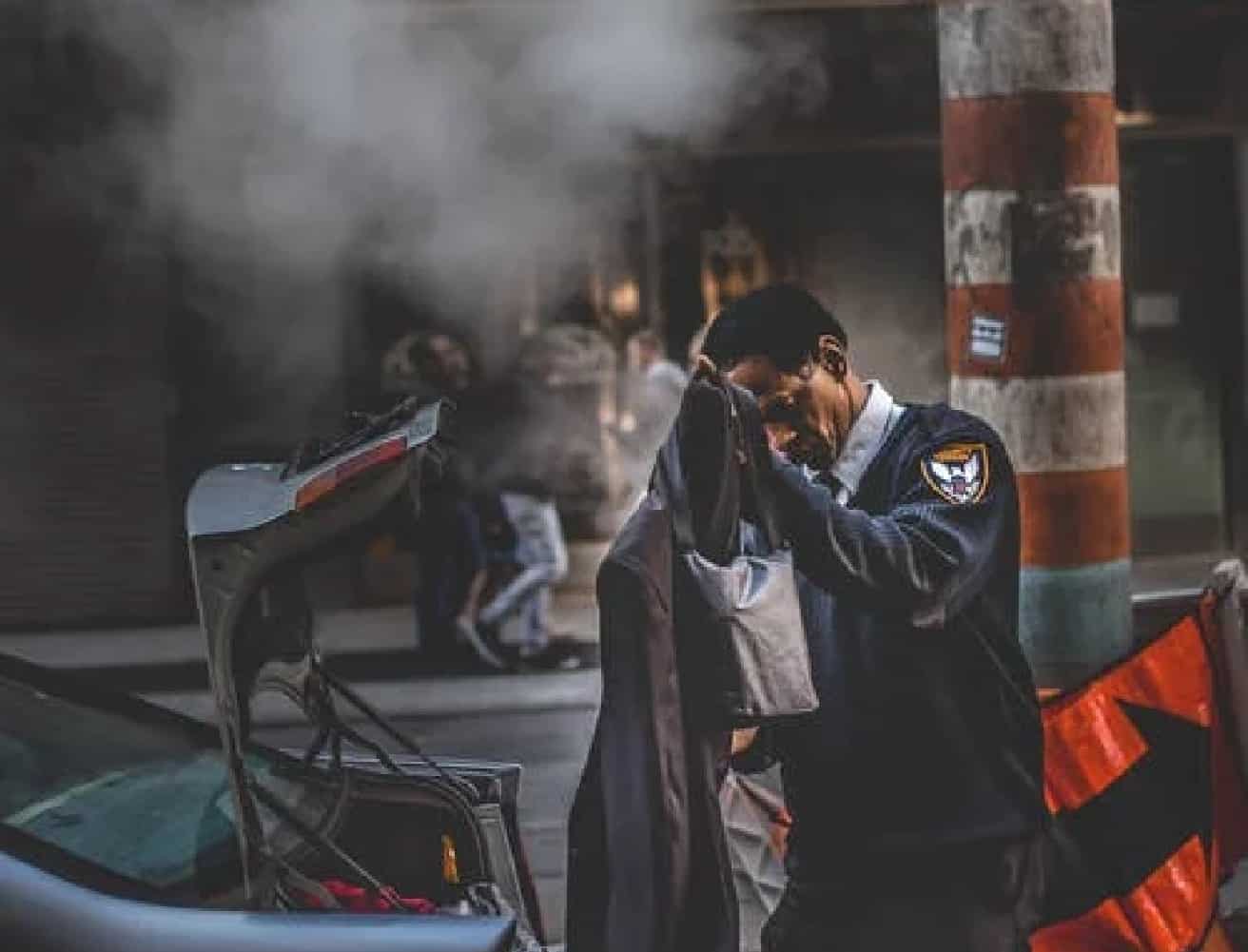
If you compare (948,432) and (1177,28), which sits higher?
(1177,28)

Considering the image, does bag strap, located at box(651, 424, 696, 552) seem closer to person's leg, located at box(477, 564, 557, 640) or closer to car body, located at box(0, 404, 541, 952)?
car body, located at box(0, 404, 541, 952)

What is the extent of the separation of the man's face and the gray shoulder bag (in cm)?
28

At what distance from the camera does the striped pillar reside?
575cm

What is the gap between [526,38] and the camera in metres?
8.96

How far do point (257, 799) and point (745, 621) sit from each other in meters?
1.02

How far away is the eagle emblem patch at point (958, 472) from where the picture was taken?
368cm

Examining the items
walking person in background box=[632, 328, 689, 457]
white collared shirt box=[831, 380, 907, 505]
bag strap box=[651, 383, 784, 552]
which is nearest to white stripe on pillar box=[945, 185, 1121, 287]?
white collared shirt box=[831, 380, 907, 505]

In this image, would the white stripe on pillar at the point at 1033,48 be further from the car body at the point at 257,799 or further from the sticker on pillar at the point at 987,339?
the car body at the point at 257,799

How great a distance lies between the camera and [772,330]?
372 centimetres

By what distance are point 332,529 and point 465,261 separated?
353 inches

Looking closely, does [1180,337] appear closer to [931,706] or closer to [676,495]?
[931,706]

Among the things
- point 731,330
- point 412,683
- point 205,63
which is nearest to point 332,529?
point 731,330

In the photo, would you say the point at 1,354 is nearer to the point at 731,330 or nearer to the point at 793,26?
the point at 793,26

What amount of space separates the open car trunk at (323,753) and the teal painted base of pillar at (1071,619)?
1.73 meters
